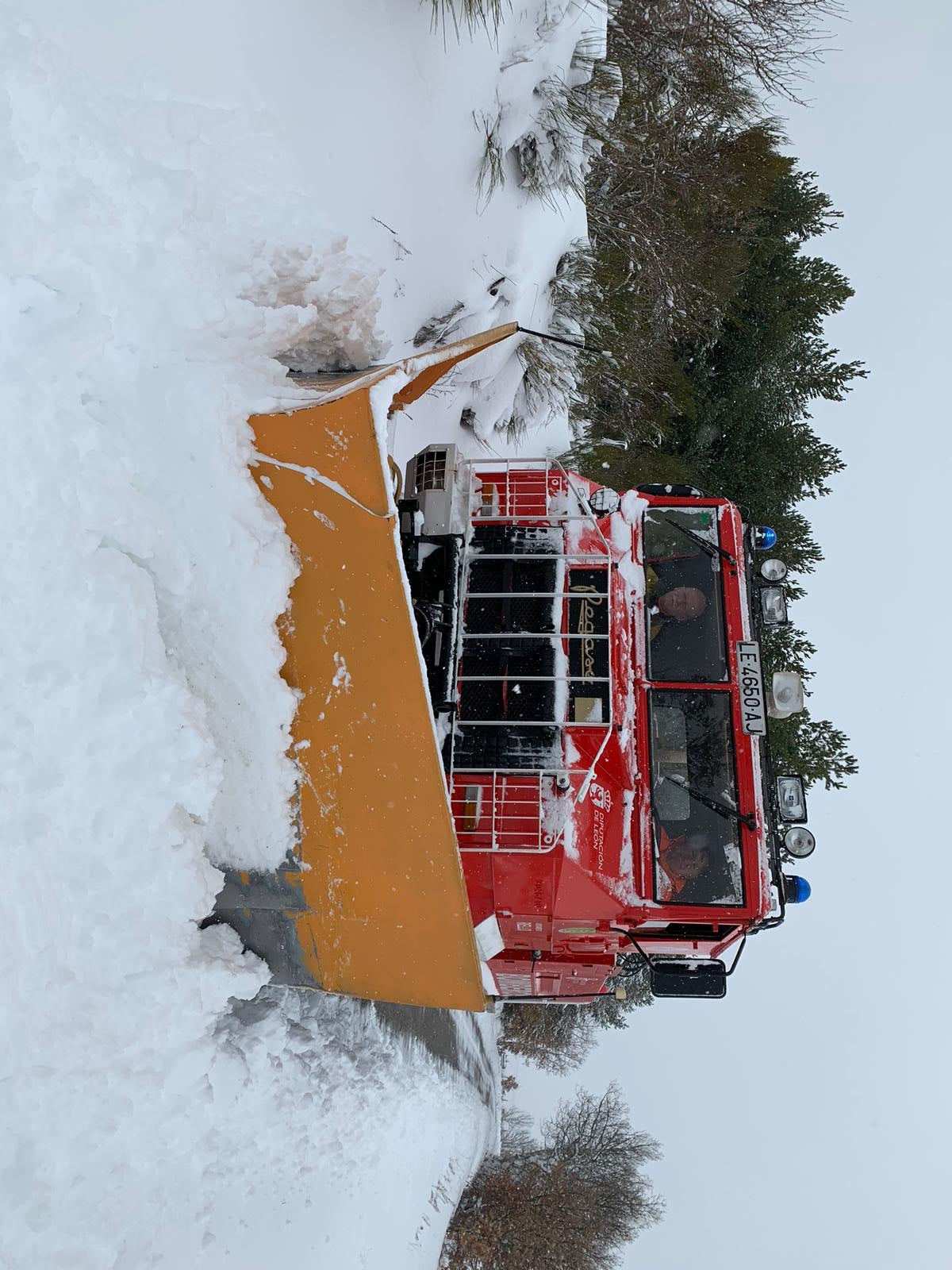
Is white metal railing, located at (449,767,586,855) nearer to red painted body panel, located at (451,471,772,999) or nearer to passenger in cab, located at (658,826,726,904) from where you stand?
red painted body panel, located at (451,471,772,999)

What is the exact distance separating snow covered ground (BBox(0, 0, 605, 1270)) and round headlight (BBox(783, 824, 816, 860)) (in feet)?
8.93

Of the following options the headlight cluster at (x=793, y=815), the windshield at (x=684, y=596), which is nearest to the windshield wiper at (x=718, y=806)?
the headlight cluster at (x=793, y=815)

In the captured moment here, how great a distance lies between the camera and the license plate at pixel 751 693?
446cm

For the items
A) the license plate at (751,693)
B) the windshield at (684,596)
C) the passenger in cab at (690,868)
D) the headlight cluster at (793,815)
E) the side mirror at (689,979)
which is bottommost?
the side mirror at (689,979)

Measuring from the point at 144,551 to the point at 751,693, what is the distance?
3.07 m

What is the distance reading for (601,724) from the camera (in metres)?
4.41

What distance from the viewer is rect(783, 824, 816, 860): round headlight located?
15.2ft

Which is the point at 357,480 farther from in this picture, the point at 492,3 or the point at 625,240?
the point at 625,240

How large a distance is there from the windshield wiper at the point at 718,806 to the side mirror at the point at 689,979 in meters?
0.94

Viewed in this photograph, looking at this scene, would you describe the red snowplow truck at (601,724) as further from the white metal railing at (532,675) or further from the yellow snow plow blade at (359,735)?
the yellow snow plow blade at (359,735)

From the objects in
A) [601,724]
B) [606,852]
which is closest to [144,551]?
[601,724]

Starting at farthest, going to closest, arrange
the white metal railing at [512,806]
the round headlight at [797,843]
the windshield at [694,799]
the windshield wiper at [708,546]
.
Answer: the windshield wiper at [708,546] < the round headlight at [797,843] < the windshield at [694,799] < the white metal railing at [512,806]

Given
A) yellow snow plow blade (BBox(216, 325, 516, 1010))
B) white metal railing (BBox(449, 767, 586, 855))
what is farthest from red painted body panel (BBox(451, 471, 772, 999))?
yellow snow plow blade (BBox(216, 325, 516, 1010))

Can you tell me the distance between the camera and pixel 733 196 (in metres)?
9.43
